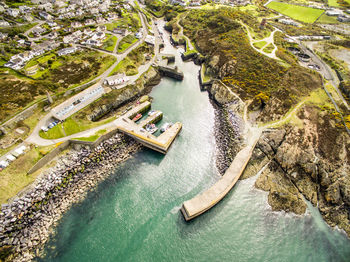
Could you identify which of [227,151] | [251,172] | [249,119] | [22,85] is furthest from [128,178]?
[22,85]

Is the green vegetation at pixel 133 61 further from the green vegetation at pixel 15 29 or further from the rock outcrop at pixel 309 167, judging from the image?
the rock outcrop at pixel 309 167

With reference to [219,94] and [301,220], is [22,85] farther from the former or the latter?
[301,220]

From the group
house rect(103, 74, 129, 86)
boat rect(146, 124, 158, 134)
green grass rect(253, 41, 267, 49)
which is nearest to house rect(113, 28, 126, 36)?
house rect(103, 74, 129, 86)

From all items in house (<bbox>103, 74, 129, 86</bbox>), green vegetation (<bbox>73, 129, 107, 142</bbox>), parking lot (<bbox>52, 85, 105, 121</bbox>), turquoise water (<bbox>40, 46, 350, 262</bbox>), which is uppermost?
house (<bbox>103, 74, 129, 86</bbox>)

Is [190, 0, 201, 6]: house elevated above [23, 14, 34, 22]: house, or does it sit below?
above

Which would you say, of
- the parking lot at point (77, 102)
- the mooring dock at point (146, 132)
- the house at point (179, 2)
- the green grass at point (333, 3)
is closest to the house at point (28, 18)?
the parking lot at point (77, 102)

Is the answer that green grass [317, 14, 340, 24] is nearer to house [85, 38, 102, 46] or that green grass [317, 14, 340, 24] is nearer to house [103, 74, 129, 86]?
house [103, 74, 129, 86]
